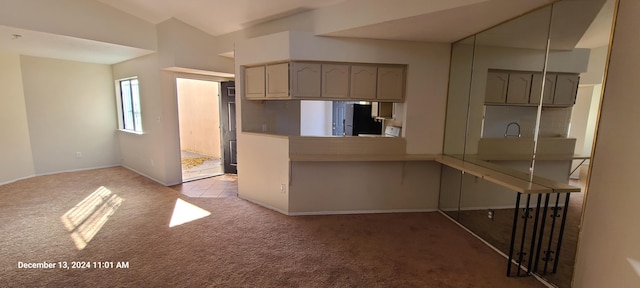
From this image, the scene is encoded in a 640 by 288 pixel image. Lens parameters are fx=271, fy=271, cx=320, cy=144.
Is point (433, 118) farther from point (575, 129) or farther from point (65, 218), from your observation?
point (65, 218)

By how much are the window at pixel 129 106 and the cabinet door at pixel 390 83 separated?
4827 mm

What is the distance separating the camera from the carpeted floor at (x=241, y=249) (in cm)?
234

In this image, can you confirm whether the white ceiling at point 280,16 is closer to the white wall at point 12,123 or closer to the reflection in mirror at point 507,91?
the reflection in mirror at point 507,91

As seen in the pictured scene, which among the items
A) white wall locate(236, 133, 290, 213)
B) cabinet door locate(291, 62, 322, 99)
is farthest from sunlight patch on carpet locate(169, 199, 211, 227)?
cabinet door locate(291, 62, 322, 99)

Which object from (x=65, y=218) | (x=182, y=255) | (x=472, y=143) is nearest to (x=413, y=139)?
(x=472, y=143)

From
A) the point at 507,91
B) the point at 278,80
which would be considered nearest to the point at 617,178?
the point at 507,91

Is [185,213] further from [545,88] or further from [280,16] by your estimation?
[545,88]

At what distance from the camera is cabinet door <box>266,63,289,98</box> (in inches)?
138

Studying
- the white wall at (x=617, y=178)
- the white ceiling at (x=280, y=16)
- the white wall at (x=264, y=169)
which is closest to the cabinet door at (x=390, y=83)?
the white ceiling at (x=280, y=16)

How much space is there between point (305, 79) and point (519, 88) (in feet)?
7.60

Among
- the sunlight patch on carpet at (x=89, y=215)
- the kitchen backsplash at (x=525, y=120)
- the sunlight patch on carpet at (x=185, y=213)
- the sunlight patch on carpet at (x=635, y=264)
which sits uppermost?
the kitchen backsplash at (x=525, y=120)

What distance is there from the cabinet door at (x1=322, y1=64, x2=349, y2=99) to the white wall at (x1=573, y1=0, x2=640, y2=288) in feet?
7.76

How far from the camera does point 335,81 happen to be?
351 centimetres

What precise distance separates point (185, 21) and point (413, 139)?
401 centimetres
